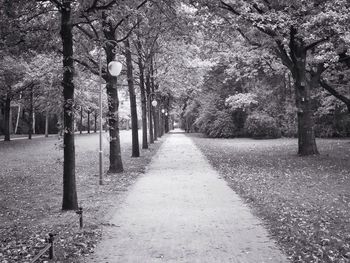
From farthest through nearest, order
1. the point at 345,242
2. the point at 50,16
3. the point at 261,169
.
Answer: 1. the point at 261,169
2. the point at 50,16
3. the point at 345,242

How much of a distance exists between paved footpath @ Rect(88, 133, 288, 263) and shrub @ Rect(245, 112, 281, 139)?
30.2 metres

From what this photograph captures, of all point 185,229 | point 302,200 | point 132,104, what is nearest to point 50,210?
point 185,229

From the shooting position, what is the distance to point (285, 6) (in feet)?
57.9

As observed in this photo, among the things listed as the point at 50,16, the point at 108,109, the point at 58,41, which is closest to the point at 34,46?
the point at 58,41

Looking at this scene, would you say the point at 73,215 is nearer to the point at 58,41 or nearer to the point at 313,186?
the point at 58,41

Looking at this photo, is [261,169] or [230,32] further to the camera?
[230,32]

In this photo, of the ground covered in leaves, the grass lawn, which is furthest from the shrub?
the ground covered in leaves

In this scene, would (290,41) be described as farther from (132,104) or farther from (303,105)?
(132,104)

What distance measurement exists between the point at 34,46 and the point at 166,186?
18.5 ft

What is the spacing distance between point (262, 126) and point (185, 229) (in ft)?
117

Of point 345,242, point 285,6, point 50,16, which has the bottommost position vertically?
point 345,242

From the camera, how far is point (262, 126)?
41.8 meters

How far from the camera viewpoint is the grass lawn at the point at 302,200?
631 centimetres

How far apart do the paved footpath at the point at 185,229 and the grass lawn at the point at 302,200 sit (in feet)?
1.20
